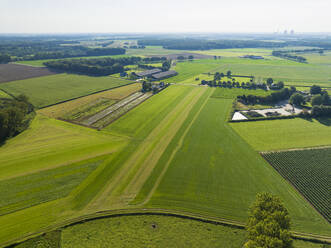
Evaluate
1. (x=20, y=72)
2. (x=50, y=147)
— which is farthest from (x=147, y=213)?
(x=20, y=72)

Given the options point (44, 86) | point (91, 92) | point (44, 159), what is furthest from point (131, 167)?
point (44, 86)

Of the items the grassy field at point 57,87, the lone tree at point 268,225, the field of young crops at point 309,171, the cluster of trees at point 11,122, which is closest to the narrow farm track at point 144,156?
the lone tree at point 268,225

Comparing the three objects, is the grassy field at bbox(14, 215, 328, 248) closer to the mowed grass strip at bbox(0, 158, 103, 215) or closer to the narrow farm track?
the narrow farm track

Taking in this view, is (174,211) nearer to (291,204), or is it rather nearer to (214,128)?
(291,204)

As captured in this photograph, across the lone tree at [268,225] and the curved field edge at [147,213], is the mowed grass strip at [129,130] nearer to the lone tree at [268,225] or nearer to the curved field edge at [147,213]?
the curved field edge at [147,213]

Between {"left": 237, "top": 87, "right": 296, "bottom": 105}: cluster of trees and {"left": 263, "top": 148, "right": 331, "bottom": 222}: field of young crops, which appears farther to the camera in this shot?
{"left": 237, "top": 87, "right": 296, "bottom": 105}: cluster of trees

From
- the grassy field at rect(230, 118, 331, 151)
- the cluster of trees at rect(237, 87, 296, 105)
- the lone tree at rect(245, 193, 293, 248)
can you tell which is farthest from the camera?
the cluster of trees at rect(237, 87, 296, 105)

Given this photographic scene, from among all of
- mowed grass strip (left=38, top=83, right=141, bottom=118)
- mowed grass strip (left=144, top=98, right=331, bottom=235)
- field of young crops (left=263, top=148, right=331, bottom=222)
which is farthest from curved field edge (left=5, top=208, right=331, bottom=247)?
mowed grass strip (left=38, top=83, right=141, bottom=118)

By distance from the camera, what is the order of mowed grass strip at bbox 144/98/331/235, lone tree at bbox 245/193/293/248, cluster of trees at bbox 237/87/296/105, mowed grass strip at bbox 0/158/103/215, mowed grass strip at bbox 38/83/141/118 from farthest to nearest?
cluster of trees at bbox 237/87/296/105
mowed grass strip at bbox 38/83/141/118
mowed grass strip at bbox 0/158/103/215
mowed grass strip at bbox 144/98/331/235
lone tree at bbox 245/193/293/248
